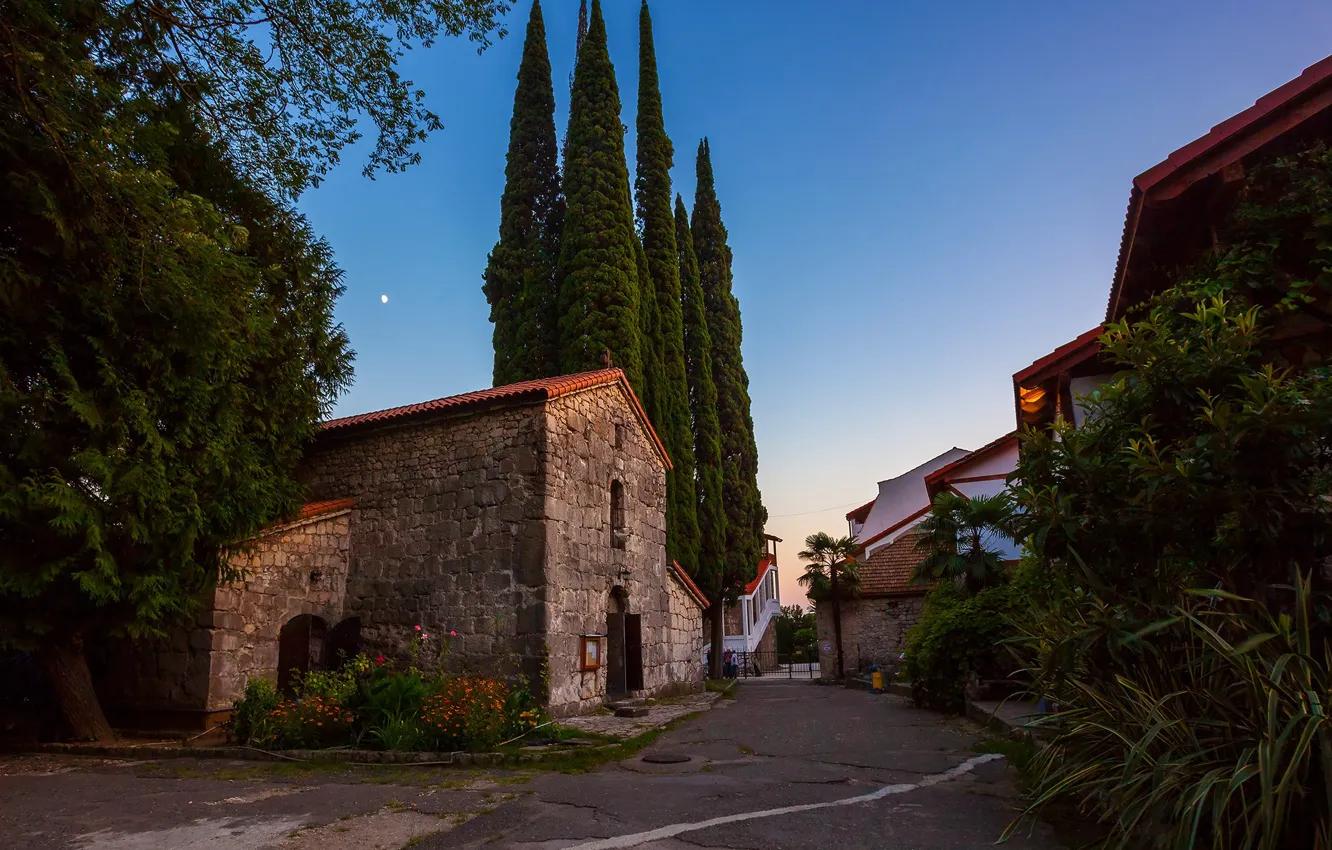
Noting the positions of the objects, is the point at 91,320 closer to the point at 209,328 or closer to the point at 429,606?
the point at 209,328

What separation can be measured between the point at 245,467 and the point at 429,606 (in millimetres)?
4119

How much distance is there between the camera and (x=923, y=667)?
15.0 m

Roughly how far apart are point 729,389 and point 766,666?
2108 centimetres

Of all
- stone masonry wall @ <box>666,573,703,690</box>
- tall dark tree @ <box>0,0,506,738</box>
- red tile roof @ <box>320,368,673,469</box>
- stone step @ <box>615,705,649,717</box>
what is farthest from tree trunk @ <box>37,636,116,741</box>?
stone masonry wall @ <box>666,573,703,690</box>

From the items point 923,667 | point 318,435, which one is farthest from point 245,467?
point 923,667

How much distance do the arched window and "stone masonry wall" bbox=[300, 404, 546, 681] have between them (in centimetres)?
306

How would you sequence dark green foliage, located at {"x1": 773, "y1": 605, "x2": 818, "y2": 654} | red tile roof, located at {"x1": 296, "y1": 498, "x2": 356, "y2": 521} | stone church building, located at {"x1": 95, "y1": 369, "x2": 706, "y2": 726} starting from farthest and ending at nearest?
dark green foliage, located at {"x1": 773, "y1": 605, "x2": 818, "y2": 654} < red tile roof, located at {"x1": 296, "y1": 498, "x2": 356, "y2": 521} < stone church building, located at {"x1": 95, "y1": 369, "x2": 706, "y2": 726}

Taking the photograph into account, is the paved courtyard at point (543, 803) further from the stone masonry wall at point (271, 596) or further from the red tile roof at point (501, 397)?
the red tile roof at point (501, 397)

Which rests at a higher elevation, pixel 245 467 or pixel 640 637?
pixel 245 467

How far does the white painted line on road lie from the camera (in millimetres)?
5289

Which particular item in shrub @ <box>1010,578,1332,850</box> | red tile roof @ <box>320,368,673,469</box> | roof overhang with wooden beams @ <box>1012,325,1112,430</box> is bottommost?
shrub @ <box>1010,578,1332,850</box>

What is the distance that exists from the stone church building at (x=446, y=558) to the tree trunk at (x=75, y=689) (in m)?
0.98

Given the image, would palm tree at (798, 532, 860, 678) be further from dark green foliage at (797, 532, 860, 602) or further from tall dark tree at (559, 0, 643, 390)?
tall dark tree at (559, 0, 643, 390)

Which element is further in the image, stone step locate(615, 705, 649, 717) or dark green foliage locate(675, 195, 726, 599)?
dark green foliage locate(675, 195, 726, 599)
